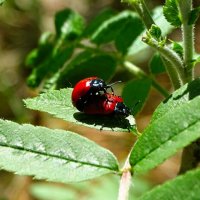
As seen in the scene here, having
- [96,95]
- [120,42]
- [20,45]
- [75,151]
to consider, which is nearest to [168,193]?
[75,151]

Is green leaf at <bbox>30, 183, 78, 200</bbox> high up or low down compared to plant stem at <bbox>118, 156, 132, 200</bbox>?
down

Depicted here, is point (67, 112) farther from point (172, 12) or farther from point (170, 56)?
point (172, 12)

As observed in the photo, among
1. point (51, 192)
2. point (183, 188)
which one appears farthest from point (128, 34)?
point (51, 192)

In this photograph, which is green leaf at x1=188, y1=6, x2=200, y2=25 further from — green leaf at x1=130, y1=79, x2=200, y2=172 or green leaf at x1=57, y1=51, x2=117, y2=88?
green leaf at x1=57, y1=51, x2=117, y2=88

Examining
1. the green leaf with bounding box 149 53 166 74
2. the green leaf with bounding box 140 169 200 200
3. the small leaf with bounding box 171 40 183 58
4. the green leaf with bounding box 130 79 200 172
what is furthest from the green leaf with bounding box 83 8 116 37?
the green leaf with bounding box 140 169 200 200

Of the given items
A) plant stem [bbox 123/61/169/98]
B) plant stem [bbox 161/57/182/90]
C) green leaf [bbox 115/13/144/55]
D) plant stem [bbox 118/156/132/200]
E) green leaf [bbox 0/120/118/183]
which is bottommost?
plant stem [bbox 123/61/169/98]

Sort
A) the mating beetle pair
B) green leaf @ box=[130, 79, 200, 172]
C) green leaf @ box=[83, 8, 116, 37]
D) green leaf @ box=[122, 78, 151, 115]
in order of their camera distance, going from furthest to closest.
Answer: green leaf @ box=[83, 8, 116, 37]
green leaf @ box=[122, 78, 151, 115]
the mating beetle pair
green leaf @ box=[130, 79, 200, 172]
